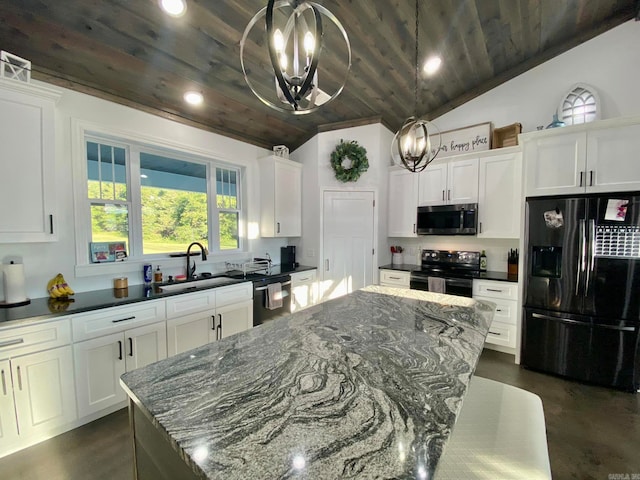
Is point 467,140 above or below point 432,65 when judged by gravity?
below

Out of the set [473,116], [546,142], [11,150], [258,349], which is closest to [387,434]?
[258,349]

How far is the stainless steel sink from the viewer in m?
2.69

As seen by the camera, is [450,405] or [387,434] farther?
[450,405]

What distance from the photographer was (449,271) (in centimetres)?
367

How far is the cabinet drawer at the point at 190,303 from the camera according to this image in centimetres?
249

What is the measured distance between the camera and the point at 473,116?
3.86 metres

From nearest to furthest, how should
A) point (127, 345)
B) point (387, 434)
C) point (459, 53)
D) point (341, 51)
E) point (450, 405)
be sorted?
point (387, 434), point (450, 405), point (127, 345), point (341, 51), point (459, 53)

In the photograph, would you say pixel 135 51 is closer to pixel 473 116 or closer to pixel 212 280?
pixel 212 280

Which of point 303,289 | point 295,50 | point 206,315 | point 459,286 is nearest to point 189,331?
point 206,315

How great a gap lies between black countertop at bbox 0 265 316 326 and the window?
0.53 meters

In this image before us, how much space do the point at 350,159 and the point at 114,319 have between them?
10.4 ft

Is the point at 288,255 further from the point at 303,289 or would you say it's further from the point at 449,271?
the point at 449,271

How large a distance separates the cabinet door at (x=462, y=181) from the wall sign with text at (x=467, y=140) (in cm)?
35

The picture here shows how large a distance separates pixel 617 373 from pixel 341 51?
3932mm
